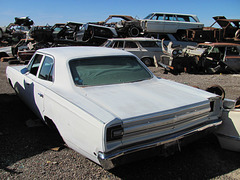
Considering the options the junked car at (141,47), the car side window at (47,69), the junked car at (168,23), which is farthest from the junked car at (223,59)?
the car side window at (47,69)

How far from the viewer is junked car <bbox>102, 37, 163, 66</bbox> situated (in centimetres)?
1079

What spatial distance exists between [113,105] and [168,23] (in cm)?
1371

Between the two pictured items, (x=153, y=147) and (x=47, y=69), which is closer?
(x=153, y=147)

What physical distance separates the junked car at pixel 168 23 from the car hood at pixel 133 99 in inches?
472

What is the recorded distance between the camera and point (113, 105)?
2.48 metres

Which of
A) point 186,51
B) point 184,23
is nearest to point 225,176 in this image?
point 186,51

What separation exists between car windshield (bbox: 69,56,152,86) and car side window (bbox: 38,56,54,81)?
410 mm

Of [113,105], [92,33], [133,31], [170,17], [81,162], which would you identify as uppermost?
[170,17]

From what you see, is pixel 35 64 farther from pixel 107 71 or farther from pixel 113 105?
pixel 113 105

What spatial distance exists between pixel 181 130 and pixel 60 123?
1.45m

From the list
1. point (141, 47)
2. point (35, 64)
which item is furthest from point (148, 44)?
point (35, 64)

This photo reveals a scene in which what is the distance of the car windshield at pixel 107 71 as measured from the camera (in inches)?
126

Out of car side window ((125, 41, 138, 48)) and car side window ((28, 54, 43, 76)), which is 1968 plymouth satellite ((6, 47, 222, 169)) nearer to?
car side window ((28, 54, 43, 76))

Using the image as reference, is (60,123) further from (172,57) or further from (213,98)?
(172,57)
